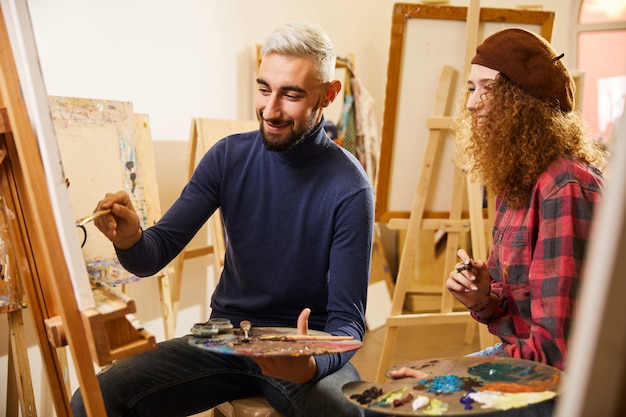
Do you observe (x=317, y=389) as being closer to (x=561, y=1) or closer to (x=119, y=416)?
(x=119, y=416)

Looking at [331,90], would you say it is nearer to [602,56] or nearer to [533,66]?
[533,66]

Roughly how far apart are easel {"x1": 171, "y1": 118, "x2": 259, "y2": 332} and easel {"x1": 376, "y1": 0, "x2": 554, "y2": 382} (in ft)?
2.28

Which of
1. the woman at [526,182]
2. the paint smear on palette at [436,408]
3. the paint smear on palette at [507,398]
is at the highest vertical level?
the woman at [526,182]

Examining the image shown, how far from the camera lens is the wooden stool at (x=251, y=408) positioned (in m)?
1.49

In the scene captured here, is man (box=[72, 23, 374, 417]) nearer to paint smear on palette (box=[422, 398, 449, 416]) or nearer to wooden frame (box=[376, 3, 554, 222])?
paint smear on palette (box=[422, 398, 449, 416])

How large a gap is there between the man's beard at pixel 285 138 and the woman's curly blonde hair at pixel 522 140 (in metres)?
0.46

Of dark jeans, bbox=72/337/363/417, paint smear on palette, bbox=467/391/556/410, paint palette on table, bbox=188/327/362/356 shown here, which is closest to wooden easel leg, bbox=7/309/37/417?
dark jeans, bbox=72/337/363/417

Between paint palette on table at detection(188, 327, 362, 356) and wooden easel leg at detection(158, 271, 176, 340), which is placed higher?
paint palette on table at detection(188, 327, 362, 356)

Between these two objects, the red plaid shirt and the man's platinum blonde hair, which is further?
the man's platinum blonde hair

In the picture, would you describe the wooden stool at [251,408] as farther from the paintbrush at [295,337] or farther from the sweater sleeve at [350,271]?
the paintbrush at [295,337]

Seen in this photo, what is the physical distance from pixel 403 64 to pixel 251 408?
1593 millimetres

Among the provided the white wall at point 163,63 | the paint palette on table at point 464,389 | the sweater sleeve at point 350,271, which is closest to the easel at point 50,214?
the paint palette on table at point 464,389

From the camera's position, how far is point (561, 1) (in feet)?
15.0

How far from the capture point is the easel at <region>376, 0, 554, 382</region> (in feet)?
8.03
